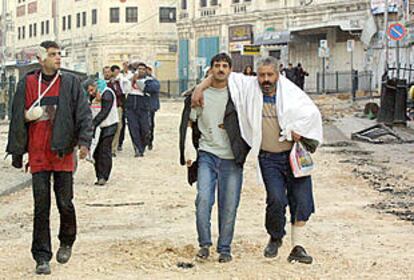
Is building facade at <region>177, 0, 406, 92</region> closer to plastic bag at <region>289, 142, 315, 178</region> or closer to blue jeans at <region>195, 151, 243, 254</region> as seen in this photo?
blue jeans at <region>195, 151, 243, 254</region>

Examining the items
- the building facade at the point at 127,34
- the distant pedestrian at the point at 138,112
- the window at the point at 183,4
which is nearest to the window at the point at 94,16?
the building facade at the point at 127,34

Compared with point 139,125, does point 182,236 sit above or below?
below

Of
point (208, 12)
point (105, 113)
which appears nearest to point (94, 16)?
point (208, 12)

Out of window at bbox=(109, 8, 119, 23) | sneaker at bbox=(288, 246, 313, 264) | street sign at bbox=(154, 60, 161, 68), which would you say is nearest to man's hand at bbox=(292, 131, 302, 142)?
sneaker at bbox=(288, 246, 313, 264)

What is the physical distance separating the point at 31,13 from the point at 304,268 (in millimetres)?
84307

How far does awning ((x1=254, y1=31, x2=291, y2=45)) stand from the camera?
2026 inches

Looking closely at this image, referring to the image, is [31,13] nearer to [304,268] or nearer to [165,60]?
[165,60]

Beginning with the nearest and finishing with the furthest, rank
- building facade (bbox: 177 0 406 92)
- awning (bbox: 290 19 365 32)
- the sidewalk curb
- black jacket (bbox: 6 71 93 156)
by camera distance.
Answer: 1. black jacket (bbox: 6 71 93 156)
2. the sidewalk curb
3. awning (bbox: 290 19 365 32)
4. building facade (bbox: 177 0 406 92)

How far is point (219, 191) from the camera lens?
8008 mm

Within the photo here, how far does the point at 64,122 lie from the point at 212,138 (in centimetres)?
125

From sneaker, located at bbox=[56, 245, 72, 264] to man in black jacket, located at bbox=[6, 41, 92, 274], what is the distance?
8.8 inches

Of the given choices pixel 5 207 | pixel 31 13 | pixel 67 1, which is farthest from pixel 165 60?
pixel 5 207

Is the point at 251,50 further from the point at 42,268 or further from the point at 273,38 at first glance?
the point at 42,268

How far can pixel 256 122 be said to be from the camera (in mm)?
7613
